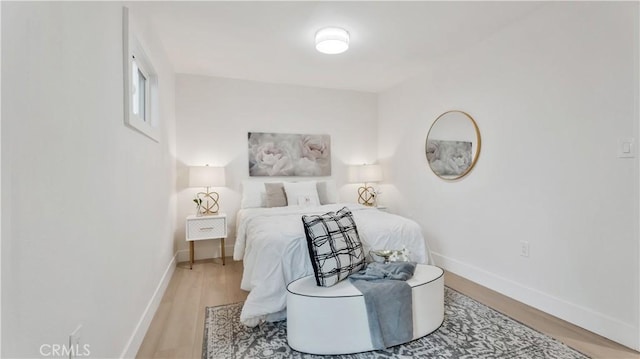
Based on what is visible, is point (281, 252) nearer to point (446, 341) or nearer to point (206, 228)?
point (446, 341)

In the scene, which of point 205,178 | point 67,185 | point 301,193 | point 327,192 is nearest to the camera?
point 67,185

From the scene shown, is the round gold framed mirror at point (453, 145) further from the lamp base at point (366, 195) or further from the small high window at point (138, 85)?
the small high window at point (138, 85)

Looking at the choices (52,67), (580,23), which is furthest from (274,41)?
(580,23)

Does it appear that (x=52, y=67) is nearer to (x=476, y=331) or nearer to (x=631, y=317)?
(x=476, y=331)

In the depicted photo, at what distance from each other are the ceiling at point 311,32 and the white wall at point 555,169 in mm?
344

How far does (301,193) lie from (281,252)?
1731 mm

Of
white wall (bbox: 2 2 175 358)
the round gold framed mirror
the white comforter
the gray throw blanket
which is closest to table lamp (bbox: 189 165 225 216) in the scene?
the white comforter

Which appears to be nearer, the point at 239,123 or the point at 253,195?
the point at 253,195

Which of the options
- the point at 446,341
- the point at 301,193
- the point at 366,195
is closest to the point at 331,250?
the point at 446,341

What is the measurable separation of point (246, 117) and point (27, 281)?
139 inches

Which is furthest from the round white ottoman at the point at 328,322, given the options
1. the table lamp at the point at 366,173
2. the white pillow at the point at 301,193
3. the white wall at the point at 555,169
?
the table lamp at the point at 366,173

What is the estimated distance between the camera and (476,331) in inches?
80.7

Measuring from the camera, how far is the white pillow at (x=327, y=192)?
4.09m

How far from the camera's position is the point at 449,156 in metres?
3.38
